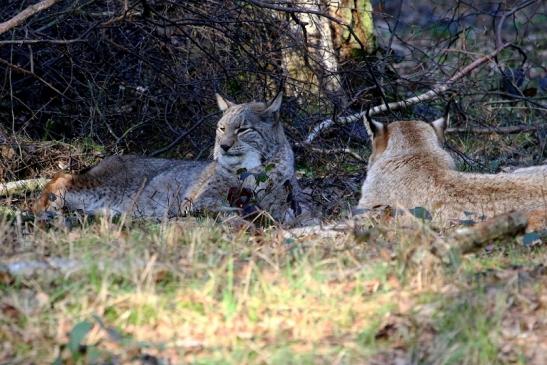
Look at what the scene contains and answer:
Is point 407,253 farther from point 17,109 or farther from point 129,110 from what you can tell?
point 17,109

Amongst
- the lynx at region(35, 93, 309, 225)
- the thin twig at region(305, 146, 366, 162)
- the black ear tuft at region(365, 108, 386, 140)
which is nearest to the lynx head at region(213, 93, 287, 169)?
the lynx at region(35, 93, 309, 225)

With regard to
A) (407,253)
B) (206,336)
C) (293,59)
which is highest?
(293,59)

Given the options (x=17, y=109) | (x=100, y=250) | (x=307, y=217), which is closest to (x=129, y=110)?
(x=17, y=109)

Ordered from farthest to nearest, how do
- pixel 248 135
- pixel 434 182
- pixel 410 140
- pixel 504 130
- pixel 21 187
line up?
pixel 504 130 → pixel 21 187 → pixel 248 135 → pixel 410 140 → pixel 434 182

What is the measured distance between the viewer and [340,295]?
3979 mm

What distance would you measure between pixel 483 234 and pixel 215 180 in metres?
3.36

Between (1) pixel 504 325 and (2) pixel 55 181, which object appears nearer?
(1) pixel 504 325

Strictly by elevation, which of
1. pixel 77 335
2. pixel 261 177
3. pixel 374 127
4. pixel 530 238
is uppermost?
pixel 374 127

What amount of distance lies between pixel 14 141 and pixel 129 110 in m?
1.16

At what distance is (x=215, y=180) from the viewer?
728 centimetres

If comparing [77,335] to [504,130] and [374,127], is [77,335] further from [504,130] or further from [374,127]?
[504,130]

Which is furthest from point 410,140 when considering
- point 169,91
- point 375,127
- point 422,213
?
point 169,91

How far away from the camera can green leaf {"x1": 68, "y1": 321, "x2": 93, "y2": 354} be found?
3.47 meters

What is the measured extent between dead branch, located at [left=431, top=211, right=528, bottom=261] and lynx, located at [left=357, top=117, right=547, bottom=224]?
1047 mm
